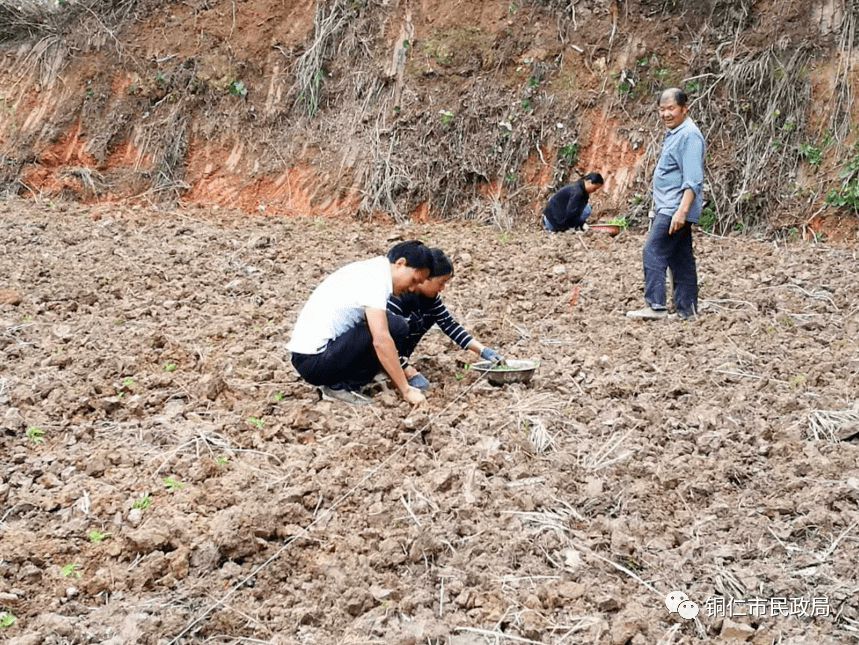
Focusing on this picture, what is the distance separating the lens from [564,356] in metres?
4.75

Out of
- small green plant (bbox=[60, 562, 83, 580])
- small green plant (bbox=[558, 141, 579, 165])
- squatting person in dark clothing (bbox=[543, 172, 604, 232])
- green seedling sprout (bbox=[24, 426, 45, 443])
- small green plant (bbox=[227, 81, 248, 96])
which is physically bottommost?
small green plant (bbox=[60, 562, 83, 580])

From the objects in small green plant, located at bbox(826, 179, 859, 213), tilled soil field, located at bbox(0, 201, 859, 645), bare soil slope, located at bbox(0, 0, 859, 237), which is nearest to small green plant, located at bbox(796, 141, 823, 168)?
bare soil slope, located at bbox(0, 0, 859, 237)

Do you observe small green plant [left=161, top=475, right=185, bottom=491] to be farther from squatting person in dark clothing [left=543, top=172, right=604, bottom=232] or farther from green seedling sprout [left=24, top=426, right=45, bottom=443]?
squatting person in dark clothing [left=543, top=172, right=604, bottom=232]

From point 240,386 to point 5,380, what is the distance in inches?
47.0

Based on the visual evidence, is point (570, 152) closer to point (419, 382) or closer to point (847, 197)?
point (847, 197)

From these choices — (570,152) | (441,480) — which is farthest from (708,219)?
(441,480)

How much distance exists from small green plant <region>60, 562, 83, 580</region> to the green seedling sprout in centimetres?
101

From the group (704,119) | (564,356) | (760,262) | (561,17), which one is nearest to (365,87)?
(561,17)

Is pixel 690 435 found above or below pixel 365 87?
below

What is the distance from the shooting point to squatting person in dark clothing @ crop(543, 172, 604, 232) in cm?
812

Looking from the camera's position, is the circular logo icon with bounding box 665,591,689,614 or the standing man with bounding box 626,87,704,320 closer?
the circular logo icon with bounding box 665,591,689,614

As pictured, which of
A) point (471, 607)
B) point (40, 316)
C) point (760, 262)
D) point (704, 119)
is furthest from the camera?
point (704, 119)

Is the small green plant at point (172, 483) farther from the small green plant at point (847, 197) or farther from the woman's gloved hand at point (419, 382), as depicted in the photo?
the small green plant at point (847, 197)

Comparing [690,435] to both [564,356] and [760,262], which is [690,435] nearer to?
[564,356]
